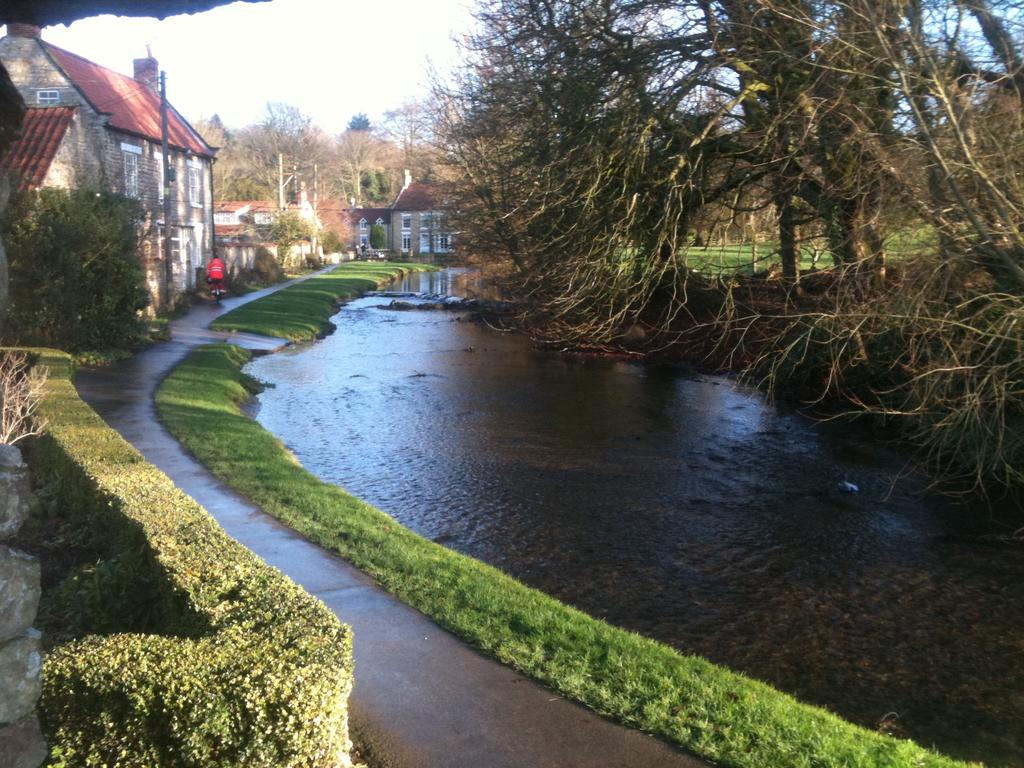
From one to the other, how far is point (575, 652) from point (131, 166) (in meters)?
28.6

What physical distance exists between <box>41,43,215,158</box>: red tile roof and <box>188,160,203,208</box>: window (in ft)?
1.83

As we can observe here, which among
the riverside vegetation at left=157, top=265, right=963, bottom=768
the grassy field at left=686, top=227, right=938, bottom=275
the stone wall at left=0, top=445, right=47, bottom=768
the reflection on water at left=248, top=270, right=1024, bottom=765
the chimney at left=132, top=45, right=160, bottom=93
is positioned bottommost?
the reflection on water at left=248, top=270, right=1024, bottom=765

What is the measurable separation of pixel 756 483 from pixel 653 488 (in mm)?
1548

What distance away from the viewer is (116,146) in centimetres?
2886

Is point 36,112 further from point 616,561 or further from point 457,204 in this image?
point 616,561

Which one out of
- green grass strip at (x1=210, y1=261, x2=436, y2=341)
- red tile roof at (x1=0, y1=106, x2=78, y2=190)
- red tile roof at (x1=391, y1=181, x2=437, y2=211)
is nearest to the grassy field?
green grass strip at (x1=210, y1=261, x2=436, y2=341)

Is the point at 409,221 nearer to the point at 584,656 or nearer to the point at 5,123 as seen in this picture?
the point at 584,656

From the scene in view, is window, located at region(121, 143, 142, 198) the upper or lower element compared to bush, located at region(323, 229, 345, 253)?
upper

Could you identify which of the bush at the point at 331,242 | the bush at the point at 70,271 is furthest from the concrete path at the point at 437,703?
the bush at the point at 331,242

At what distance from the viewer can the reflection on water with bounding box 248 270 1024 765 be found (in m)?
7.38

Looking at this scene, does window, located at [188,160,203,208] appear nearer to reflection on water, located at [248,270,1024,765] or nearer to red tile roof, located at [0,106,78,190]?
red tile roof, located at [0,106,78,190]

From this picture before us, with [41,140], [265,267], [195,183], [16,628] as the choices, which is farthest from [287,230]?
[16,628]

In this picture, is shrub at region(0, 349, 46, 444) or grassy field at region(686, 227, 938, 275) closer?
shrub at region(0, 349, 46, 444)

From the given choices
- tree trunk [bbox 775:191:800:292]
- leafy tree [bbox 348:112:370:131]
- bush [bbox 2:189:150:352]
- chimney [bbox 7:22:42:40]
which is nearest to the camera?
chimney [bbox 7:22:42:40]
